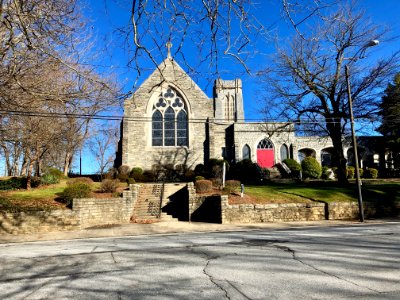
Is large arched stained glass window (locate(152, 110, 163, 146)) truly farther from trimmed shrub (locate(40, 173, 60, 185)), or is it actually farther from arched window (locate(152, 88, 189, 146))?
trimmed shrub (locate(40, 173, 60, 185))

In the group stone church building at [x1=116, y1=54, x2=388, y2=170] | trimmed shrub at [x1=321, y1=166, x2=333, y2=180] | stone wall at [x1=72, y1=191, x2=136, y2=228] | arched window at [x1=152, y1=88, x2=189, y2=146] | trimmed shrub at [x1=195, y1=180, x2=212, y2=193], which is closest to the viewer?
stone wall at [x1=72, y1=191, x2=136, y2=228]

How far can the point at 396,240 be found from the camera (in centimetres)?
839

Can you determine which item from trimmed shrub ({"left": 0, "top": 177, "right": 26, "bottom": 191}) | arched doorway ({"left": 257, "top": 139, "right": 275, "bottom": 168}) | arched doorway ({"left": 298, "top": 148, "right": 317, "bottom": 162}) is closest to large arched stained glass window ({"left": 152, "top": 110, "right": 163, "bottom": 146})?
arched doorway ({"left": 257, "top": 139, "right": 275, "bottom": 168})

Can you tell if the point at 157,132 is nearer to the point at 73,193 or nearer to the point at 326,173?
the point at 73,193

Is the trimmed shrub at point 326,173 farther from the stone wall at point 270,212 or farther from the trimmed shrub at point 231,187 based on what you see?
the stone wall at point 270,212

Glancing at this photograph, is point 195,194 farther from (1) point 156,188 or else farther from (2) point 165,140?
(2) point 165,140

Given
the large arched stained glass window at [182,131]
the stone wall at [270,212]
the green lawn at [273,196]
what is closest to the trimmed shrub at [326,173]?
the green lawn at [273,196]

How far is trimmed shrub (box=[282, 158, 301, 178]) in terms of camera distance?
28984 millimetres

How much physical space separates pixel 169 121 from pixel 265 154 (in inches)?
403

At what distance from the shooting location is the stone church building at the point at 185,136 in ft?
102

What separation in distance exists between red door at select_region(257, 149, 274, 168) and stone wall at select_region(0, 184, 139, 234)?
666 inches

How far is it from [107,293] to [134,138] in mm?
27469

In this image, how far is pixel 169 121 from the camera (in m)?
32.1

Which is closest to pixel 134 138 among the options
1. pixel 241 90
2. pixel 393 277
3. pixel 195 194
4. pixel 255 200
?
pixel 195 194
